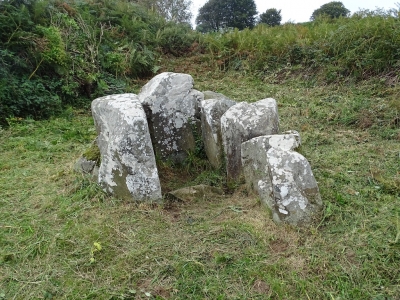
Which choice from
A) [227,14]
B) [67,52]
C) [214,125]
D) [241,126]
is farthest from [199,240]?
[227,14]

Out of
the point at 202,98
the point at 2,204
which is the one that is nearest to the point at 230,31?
the point at 202,98

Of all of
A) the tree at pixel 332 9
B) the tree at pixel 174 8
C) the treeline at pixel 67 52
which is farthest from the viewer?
the tree at pixel 332 9

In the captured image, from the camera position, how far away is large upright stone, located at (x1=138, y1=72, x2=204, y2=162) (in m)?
4.61

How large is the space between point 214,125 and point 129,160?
119cm

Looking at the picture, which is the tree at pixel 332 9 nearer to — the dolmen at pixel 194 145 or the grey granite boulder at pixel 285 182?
the dolmen at pixel 194 145

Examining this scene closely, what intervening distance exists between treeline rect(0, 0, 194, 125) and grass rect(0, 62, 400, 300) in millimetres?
2436

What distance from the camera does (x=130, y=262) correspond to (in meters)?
2.88

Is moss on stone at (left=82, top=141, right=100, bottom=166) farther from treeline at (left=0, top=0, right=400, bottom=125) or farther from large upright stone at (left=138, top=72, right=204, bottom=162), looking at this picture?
treeline at (left=0, top=0, right=400, bottom=125)

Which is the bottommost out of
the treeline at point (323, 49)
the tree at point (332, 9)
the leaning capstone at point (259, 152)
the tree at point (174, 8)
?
the leaning capstone at point (259, 152)

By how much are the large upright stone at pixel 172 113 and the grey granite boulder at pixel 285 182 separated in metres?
1.33

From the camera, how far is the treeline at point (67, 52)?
268 inches

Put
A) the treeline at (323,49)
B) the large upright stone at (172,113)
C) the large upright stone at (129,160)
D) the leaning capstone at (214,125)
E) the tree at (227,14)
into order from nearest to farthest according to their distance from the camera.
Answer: the large upright stone at (129,160), the leaning capstone at (214,125), the large upright stone at (172,113), the treeline at (323,49), the tree at (227,14)

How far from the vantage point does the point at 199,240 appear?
3.14 metres

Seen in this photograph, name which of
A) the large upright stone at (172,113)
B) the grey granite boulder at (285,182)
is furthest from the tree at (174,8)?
the grey granite boulder at (285,182)
